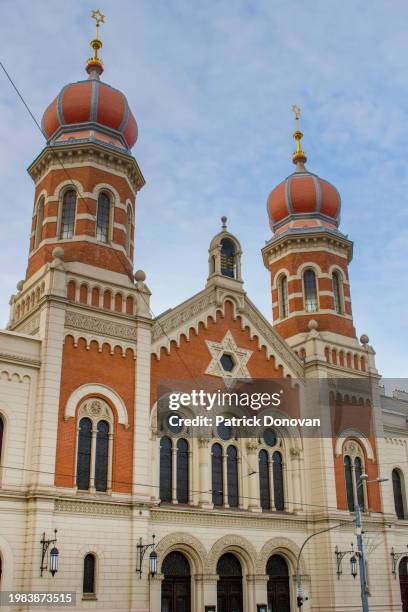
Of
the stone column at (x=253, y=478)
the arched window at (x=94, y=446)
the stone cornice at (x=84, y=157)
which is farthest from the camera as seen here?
the stone cornice at (x=84, y=157)

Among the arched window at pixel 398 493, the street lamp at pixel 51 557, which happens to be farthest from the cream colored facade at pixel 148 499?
the arched window at pixel 398 493

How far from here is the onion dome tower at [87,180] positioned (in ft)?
104

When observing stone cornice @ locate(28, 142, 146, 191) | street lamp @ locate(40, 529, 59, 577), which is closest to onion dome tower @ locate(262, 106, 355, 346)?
stone cornice @ locate(28, 142, 146, 191)

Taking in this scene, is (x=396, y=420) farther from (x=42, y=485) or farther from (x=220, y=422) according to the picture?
(x=42, y=485)

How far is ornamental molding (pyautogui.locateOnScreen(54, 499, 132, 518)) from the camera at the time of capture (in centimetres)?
2565

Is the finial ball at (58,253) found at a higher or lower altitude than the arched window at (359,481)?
higher


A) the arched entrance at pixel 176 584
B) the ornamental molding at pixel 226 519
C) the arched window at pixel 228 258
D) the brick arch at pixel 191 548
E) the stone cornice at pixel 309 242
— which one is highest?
the stone cornice at pixel 309 242

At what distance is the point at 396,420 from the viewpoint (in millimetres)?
38562

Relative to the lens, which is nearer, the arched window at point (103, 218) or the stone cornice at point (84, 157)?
the arched window at point (103, 218)

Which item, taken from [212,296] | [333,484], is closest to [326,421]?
[333,484]

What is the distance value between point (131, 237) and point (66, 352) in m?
8.35

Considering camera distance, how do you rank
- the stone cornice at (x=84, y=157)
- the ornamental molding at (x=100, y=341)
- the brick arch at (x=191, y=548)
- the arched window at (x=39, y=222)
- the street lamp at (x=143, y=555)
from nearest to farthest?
the street lamp at (x=143, y=555)
the ornamental molding at (x=100, y=341)
the brick arch at (x=191, y=548)
the stone cornice at (x=84, y=157)
the arched window at (x=39, y=222)

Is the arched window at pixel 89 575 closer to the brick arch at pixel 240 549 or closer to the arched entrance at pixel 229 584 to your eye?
the brick arch at pixel 240 549

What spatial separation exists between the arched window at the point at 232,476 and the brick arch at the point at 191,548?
286 cm
